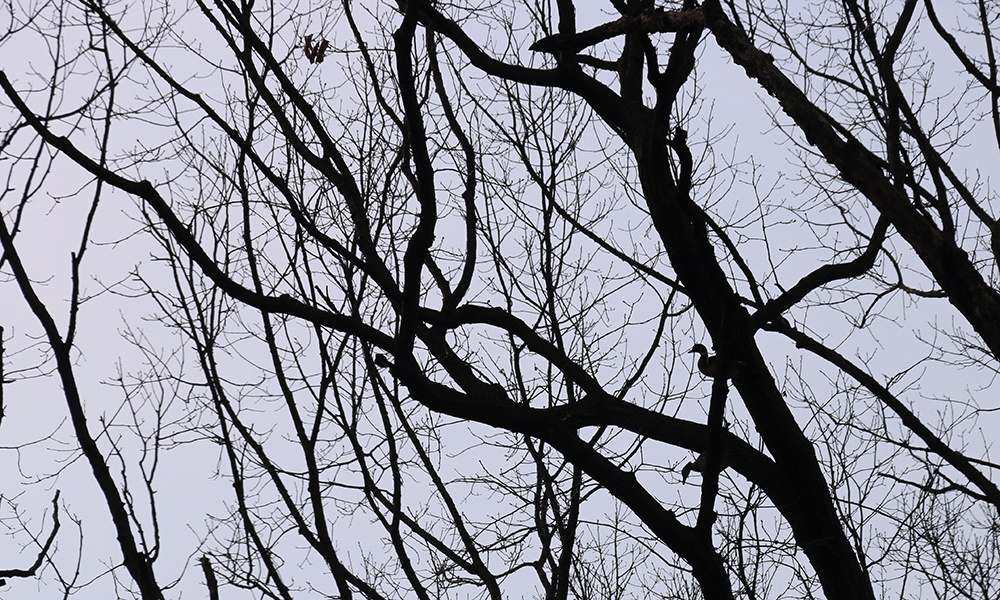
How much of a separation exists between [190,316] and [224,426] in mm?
588

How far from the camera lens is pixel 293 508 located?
3.06m

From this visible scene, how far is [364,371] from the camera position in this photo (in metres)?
4.20

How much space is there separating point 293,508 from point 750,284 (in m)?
2.22

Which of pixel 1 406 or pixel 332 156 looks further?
pixel 332 156

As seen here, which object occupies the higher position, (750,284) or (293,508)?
(750,284)

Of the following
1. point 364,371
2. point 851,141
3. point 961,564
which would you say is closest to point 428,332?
point 364,371

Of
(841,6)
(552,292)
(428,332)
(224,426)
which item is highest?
(841,6)

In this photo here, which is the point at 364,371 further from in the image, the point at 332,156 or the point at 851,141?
the point at 851,141

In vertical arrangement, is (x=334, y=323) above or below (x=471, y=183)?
below

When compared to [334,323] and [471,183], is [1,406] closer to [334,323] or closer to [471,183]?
[334,323]

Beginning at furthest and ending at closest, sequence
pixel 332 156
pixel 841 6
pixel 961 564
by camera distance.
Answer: pixel 961 564
pixel 841 6
pixel 332 156

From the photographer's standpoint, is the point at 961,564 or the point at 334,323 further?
the point at 961,564

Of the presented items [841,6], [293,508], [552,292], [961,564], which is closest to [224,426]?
[293,508]

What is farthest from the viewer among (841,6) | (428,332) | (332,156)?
(841,6)
